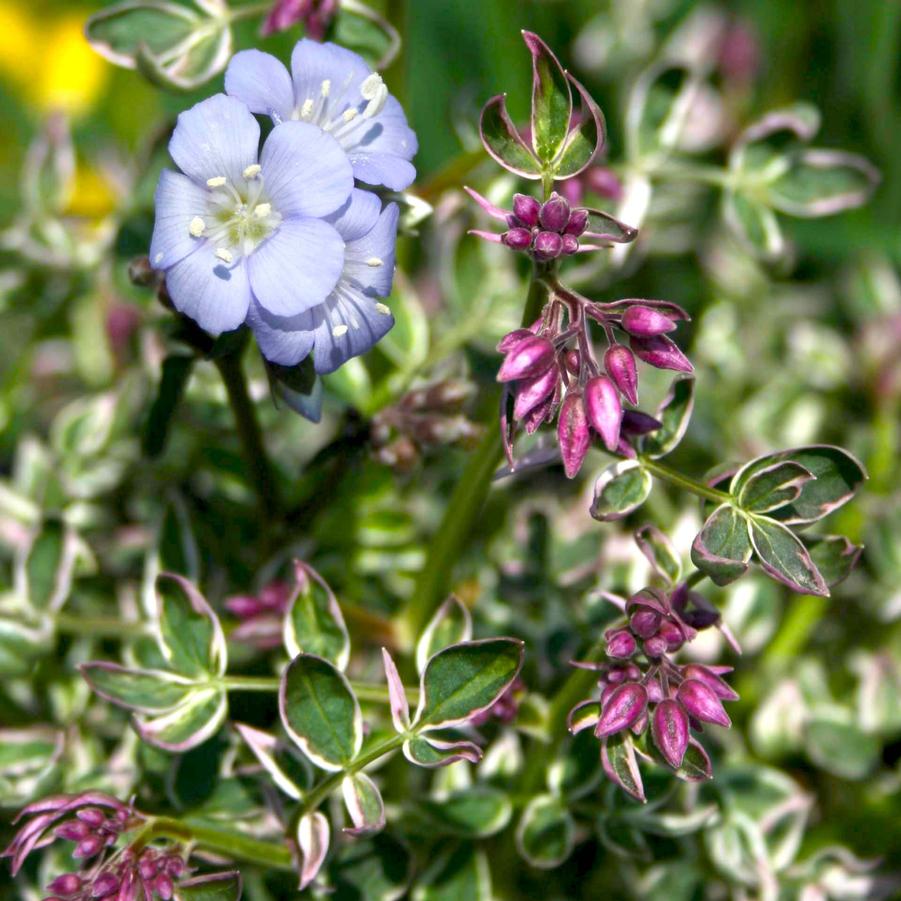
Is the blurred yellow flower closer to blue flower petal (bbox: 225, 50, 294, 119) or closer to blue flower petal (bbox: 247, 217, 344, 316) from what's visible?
blue flower petal (bbox: 225, 50, 294, 119)

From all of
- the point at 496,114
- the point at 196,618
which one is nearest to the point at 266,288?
the point at 496,114

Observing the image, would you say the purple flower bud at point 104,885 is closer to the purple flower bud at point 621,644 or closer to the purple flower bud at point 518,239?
the purple flower bud at point 621,644

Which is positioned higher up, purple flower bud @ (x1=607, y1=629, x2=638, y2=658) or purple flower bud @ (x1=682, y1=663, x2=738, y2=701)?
purple flower bud @ (x1=607, y1=629, x2=638, y2=658)

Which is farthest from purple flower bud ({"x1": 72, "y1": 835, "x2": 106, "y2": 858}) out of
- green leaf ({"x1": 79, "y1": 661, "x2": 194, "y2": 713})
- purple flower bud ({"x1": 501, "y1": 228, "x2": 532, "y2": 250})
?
purple flower bud ({"x1": 501, "y1": 228, "x2": 532, "y2": 250})

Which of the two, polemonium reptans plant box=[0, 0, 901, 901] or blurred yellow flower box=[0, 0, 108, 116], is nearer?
polemonium reptans plant box=[0, 0, 901, 901]

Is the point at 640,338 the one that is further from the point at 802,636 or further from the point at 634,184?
the point at 802,636

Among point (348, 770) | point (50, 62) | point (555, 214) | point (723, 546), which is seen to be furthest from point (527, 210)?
point (50, 62)
